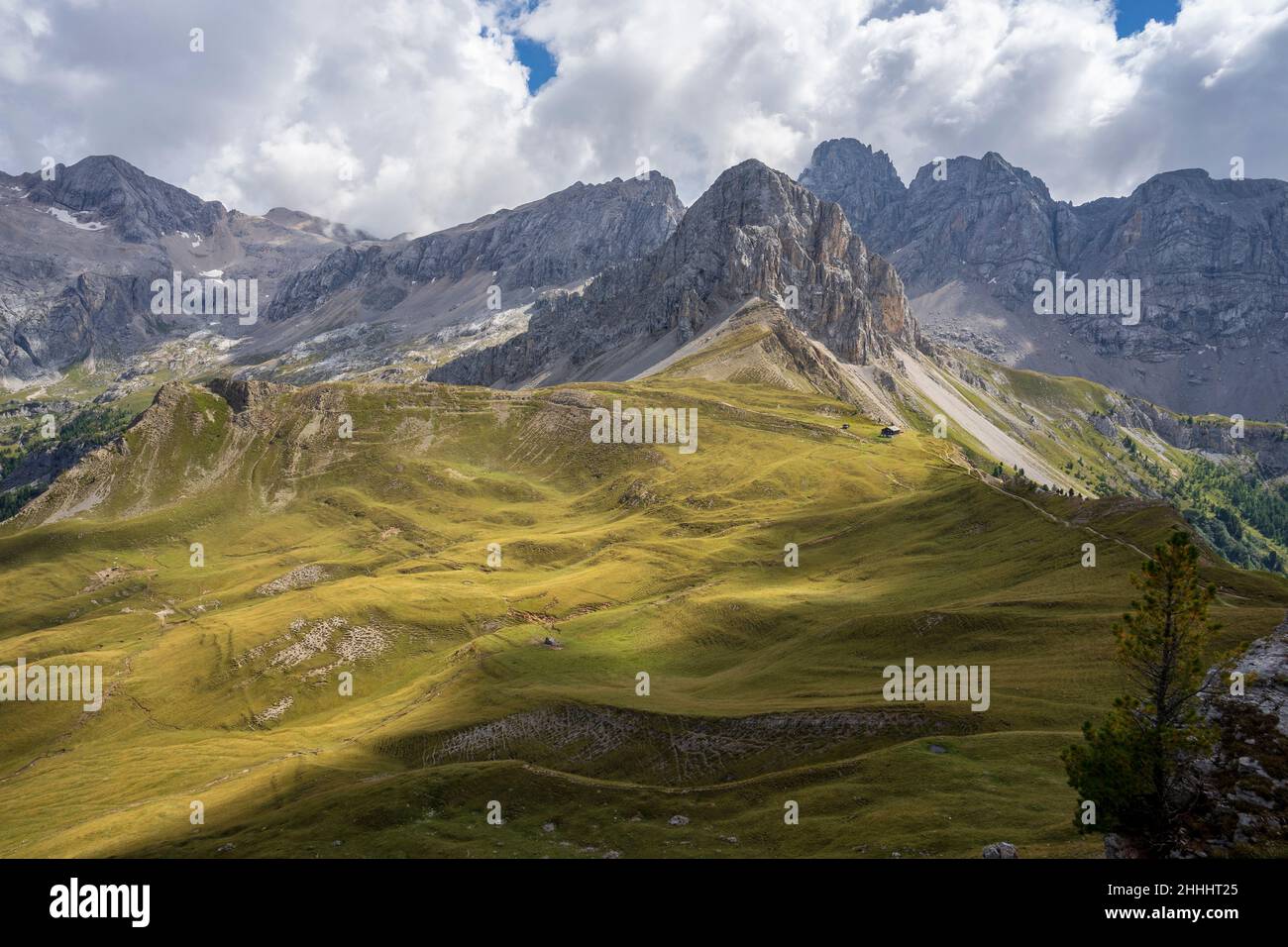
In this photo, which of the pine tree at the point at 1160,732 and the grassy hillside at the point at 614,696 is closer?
the pine tree at the point at 1160,732

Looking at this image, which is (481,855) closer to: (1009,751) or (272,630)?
(1009,751)

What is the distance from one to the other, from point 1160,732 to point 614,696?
61.2m

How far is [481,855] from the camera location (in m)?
56.2

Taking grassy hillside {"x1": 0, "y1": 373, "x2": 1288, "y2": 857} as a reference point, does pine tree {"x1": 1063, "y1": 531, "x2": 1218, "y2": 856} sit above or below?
above

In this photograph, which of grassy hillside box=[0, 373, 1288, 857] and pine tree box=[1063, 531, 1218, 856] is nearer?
pine tree box=[1063, 531, 1218, 856]

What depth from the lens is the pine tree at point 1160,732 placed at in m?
32.9

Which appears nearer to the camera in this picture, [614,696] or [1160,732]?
[1160,732]

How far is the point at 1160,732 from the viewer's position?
33.4m

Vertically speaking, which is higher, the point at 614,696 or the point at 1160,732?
the point at 1160,732

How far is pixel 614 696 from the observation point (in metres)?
87.4

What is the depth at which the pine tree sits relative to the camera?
Answer: 32.9m

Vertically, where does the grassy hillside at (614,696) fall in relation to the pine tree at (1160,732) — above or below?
below

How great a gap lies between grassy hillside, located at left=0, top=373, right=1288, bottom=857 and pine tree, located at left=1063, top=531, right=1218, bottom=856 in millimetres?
8736

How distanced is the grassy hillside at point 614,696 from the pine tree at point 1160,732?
8.74 metres
